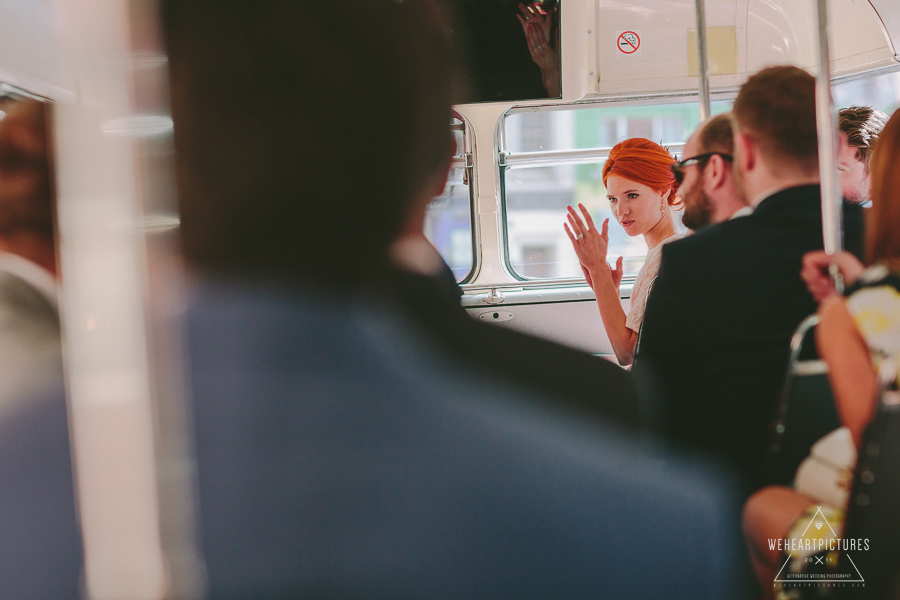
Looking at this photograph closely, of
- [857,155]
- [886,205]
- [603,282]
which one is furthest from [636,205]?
[886,205]

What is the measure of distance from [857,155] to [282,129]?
283 centimetres

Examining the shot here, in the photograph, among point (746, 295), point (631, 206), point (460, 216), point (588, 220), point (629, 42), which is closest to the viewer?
point (746, 295)

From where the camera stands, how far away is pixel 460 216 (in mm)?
3963

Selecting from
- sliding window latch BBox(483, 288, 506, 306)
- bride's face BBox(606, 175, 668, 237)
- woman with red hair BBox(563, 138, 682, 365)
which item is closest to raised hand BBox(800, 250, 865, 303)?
woman with red hair BBox(563, 138, 682, 365)

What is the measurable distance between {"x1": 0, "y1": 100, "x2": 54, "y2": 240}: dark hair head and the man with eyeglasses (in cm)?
140

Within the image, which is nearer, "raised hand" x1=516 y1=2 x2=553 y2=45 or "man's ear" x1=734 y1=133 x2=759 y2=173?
"man's ear" x1=734 y1=133 x2=759 y2=173

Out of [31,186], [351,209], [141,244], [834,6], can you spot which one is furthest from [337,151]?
[834,6]

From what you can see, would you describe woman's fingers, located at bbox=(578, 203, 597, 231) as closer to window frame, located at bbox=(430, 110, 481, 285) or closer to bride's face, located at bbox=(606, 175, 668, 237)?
bride's face, located at bbox=(606, 175, 668, 237)

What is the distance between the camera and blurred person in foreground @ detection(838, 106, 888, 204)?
2.59m

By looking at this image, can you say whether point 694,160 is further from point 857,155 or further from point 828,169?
point 857,155

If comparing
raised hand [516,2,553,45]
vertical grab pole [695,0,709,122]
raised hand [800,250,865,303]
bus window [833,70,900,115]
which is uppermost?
raised hand [516,2,553,45]

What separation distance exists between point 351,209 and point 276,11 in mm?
171

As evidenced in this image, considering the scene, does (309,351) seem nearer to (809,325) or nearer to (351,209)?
(351,209)

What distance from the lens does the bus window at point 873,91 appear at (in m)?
3.51
